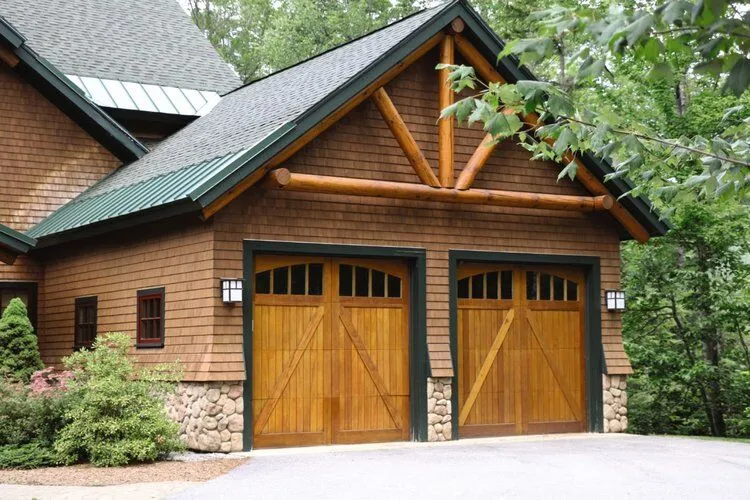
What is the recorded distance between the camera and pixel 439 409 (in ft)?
47.6

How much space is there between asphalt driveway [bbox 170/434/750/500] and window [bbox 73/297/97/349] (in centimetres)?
438

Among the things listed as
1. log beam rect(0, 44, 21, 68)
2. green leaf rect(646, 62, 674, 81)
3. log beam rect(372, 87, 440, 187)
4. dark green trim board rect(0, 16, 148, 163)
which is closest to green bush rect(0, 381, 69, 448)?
log beam rect(372, 87, 440, 187)

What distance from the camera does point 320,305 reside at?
14.0m

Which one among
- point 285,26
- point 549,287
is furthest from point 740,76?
point 285,26

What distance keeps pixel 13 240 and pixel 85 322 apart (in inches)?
127

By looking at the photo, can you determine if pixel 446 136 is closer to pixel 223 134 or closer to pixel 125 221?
pixel 223 134

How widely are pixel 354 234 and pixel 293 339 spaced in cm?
157

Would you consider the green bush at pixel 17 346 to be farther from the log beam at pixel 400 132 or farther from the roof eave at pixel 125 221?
the log beam at pixel 400 132

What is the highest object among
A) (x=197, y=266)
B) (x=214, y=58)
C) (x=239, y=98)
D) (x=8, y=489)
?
(x=214, y=58)

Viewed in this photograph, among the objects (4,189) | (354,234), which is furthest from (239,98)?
(354,234)

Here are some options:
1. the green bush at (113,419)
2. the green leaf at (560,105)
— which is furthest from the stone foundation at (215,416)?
the green leaf at (560,105)

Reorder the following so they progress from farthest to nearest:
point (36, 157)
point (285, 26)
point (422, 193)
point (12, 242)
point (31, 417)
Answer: point (285, 26)
point (36, 157)
point (422, 193)
point (12, 242)
point (31, 417)

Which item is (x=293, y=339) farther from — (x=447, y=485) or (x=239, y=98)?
(x=239, y=98)

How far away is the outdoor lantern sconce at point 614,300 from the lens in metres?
16.1
